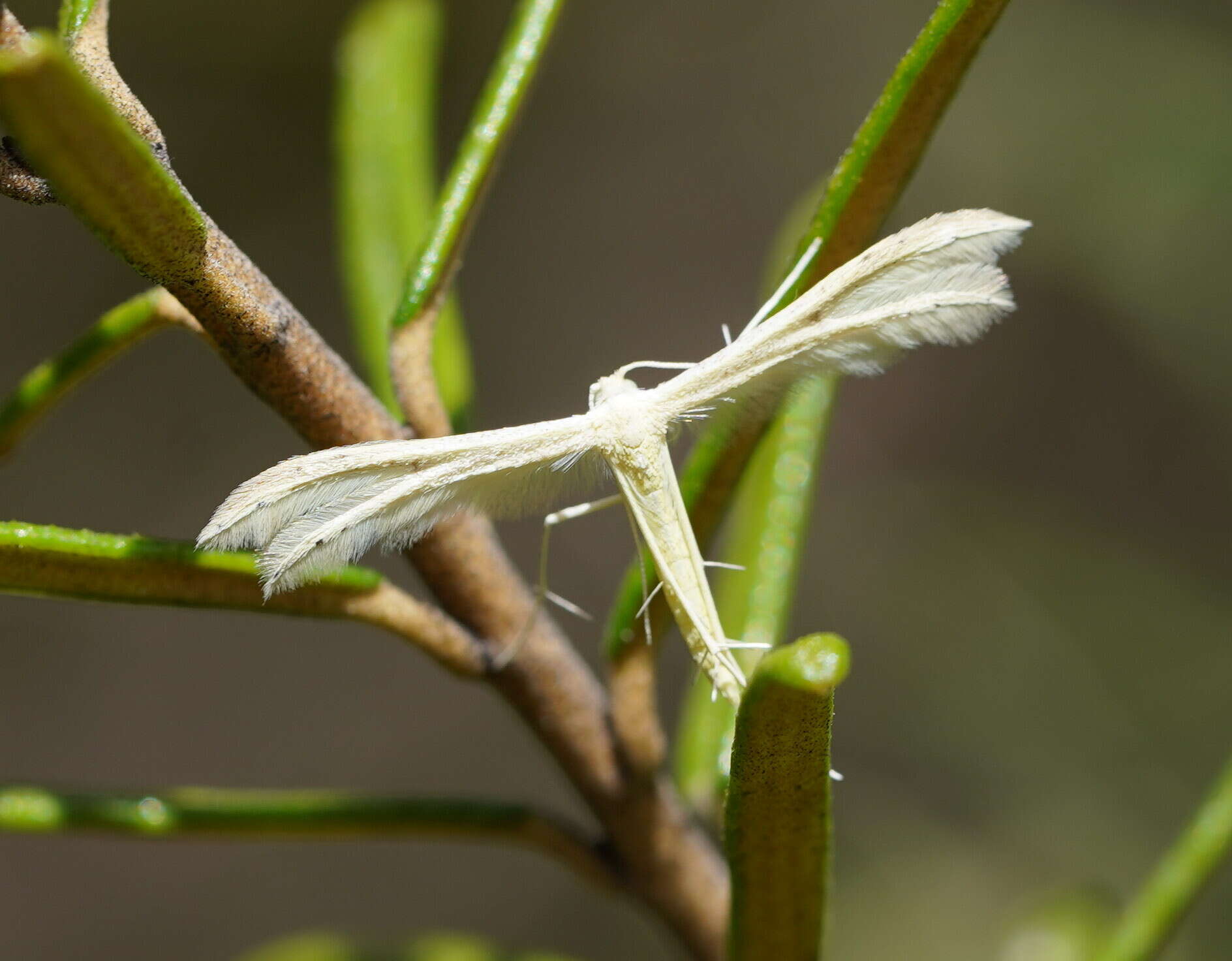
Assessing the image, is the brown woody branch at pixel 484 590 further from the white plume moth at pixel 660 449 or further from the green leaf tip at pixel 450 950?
the green leaf tip at pixel 450 950

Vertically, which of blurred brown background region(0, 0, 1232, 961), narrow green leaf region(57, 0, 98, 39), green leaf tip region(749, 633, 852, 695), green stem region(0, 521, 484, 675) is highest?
narrow green leaf region(57, 0, 98, 39)

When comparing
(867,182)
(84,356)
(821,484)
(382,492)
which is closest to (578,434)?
(382,492)

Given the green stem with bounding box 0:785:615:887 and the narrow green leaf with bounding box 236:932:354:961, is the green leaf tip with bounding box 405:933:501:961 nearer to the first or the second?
the narrow green leaf with bounding box 236:932:354:961

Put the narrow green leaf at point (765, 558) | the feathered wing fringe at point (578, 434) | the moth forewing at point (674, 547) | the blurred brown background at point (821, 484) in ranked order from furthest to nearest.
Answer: the blurred brown background at point (821, 484), the narrow green leaf at point (765, 558), the moth forewing at point (674, 547), the feathered wing fringe at point (578, 434)

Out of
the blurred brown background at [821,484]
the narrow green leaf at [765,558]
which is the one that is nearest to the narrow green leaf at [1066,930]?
the narrow green leaf at [765,558]

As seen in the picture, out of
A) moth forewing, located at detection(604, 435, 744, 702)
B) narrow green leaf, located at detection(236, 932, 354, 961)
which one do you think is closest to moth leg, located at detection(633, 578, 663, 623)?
moth forewing, located at detection(604, 435, 744, 702)

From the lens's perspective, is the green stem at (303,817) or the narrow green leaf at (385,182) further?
the narrow green leaf at (385,182)

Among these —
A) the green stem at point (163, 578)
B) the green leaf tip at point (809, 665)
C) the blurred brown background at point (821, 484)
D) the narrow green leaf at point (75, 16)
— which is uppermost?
the narrow green leaf at point (75, 16)
